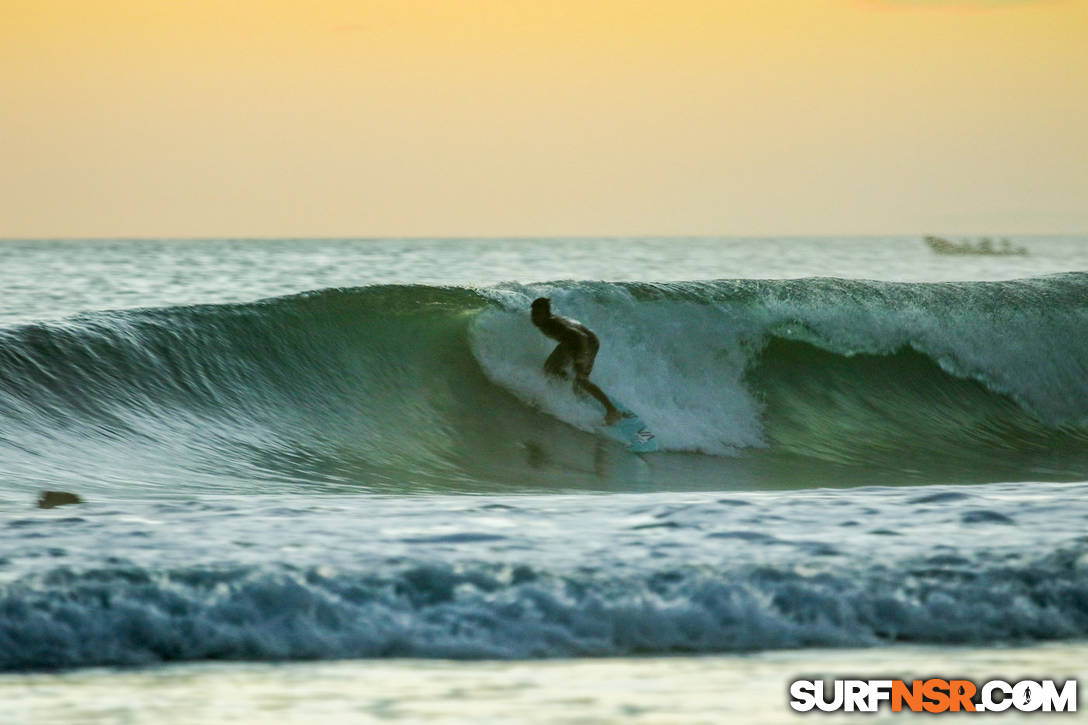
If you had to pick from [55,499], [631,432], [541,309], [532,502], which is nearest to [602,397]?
[631,432]

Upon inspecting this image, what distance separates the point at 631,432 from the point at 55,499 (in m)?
4.64

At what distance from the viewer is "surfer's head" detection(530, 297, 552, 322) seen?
34.4 feet

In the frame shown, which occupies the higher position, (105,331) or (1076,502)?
(105,331)

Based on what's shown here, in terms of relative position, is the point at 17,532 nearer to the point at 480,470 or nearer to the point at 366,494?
the point at 366,494

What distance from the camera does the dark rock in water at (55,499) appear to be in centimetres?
645

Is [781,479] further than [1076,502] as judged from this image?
Yes

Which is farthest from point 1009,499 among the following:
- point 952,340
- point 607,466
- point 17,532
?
point 952,340

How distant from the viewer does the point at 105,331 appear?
33.7ft

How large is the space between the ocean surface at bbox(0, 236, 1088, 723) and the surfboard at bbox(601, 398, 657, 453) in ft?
0.49

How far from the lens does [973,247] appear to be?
57.2m

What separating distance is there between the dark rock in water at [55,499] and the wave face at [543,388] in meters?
0.57

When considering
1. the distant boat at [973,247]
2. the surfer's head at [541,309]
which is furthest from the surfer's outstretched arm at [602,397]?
the distant boat at [973,247]

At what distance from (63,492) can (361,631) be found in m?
3.13

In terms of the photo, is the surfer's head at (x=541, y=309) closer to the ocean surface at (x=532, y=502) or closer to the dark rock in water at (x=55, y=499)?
the ocean surface at (x=532, y=502)
